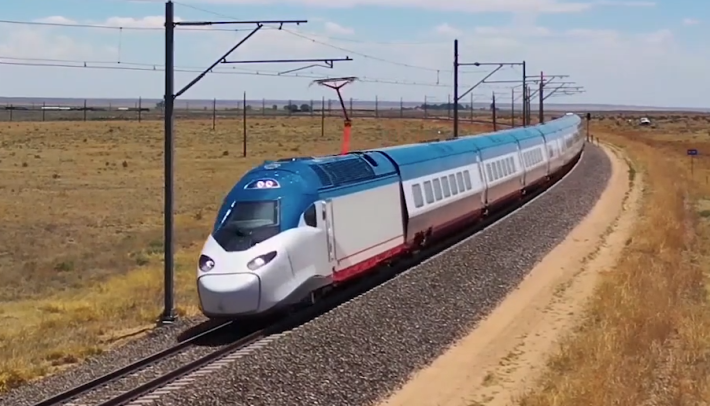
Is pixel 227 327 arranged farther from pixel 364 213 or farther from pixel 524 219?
pixel 524 219

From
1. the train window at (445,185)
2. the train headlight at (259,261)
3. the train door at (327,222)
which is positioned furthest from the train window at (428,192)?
the train headlight at (259,261)

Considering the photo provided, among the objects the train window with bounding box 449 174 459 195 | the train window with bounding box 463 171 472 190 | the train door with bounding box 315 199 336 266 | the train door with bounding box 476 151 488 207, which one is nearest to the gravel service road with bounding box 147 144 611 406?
the train door with bounding box 315 199 336 266

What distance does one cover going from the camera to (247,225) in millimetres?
18000

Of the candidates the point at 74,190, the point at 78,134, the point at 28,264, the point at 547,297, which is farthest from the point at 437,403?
the point at 78,134

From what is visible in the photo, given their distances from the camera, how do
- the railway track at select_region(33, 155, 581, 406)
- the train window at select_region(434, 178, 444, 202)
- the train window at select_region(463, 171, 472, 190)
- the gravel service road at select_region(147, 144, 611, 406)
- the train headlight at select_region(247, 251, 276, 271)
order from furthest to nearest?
the train window at select_region(463, 171, 472, 190), the train window at select_region(434, 178, 444, 202), the train headlight at select_region(247, 251, 276, 271), the gravel service road at select_region(147, 144, 611, 406), the railway track at select_region(33, 155, 581, 406)

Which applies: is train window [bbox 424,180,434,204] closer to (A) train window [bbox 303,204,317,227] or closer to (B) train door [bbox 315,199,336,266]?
(B) train door [bbox 315,199,336,266]

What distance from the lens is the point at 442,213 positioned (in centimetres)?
2780

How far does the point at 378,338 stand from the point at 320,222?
2963 millimetres

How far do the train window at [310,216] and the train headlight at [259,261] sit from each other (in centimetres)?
150

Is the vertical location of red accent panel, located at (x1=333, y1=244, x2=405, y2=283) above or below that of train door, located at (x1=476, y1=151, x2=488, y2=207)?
below

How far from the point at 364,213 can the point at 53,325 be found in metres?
6.82

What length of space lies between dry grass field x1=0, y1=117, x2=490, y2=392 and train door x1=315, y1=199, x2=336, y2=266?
339cm

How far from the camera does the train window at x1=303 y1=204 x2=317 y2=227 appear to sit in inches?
729

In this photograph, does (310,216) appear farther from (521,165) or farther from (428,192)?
(521,165)
